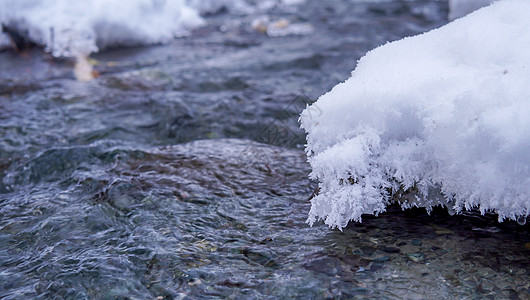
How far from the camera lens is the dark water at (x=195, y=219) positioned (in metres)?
1.81

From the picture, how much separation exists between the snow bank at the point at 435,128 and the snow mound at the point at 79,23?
17.0ft

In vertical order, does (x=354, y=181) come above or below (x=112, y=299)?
above

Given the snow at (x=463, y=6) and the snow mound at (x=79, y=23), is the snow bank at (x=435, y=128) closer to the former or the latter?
the snow at (x=463, y=6)

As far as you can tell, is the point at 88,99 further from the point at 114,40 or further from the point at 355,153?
the point at 355,153

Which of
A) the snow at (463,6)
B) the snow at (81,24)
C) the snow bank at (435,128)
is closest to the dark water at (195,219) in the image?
the snow bank at (435,128)

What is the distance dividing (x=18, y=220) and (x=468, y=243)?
2120mm

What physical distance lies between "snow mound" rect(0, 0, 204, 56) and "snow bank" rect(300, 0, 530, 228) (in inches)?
204

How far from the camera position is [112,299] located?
177 centimetres

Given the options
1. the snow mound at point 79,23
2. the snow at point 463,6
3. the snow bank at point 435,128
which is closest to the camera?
the snow bank at point 435,128

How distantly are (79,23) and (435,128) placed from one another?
594 cm

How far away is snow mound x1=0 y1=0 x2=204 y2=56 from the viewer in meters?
6.48

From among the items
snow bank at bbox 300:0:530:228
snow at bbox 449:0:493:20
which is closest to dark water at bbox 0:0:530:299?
snow bank at bbox 300:0:530:228

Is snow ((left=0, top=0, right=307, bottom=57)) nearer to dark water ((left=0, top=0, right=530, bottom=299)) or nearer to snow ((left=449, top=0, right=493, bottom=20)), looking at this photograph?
dark water ((left=0, top=0, right=530, bottom=299))

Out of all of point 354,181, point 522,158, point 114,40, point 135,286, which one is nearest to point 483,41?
point 522,158
